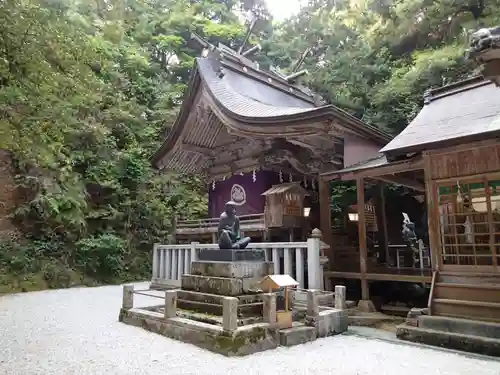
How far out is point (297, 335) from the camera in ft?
18.7

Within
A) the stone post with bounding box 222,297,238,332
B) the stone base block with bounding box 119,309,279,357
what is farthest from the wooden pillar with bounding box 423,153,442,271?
the stone post with bounding box 222,297,238,332

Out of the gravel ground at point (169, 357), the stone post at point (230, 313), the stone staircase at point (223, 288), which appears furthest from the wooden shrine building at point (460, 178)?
the stone post at point (230, 313)

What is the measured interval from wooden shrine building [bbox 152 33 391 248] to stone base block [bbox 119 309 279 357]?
4412 millimetres

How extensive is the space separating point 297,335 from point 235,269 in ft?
4.64

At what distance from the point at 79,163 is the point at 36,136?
→ 31.6 ft

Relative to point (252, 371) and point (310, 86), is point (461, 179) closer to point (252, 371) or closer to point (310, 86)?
point (252, 371)

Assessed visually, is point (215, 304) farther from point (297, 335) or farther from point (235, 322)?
point (297, 335)

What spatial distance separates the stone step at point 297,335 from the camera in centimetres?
555

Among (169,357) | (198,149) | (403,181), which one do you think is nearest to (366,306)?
(403,181)

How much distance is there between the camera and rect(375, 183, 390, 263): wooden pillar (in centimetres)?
1135

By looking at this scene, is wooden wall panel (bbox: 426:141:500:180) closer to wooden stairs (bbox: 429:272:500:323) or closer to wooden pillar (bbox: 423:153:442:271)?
wooden pillar (bbox: 423:153:442:271)

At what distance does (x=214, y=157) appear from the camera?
13383 millimetres

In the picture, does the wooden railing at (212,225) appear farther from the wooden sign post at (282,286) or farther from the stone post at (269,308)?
the stone post at (269,308)

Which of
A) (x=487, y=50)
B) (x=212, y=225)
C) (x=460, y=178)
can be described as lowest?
(x=212, y=225)
